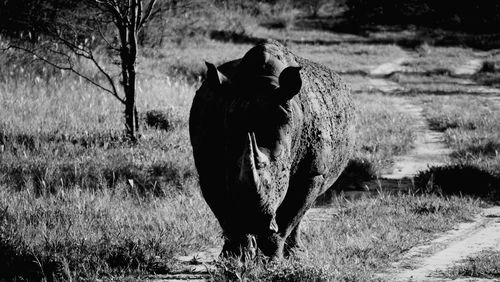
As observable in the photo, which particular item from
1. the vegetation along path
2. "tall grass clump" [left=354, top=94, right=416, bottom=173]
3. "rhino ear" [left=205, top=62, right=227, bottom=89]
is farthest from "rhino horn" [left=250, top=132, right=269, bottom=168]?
"tall grass clump" [left=354, top=94, right=416, bottom=173]

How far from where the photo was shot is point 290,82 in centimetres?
377

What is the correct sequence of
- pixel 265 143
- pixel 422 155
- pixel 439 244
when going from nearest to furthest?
pixel 265 143 < pixel 439 244 < pixel 422 155

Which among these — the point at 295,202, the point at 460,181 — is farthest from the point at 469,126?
the point at 295,202

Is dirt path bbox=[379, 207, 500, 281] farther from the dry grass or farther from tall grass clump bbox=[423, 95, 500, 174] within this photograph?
tall grass clump bbox=[423, 95, 500, 174]

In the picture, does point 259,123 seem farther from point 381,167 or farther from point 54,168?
point 381,167

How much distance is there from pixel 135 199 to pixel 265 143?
10.9 ft

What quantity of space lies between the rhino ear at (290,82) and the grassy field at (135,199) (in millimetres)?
1285

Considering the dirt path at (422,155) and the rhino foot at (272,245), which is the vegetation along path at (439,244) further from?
the rhino foot at (272,245)

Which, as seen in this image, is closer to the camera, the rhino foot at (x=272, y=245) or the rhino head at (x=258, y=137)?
the rhino head at (x=258, y=137)

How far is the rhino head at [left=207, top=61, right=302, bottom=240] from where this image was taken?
3.37m

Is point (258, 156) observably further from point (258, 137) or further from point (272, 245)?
point (272, 245)

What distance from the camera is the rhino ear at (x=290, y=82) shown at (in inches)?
148

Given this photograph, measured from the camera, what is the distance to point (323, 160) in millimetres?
4582

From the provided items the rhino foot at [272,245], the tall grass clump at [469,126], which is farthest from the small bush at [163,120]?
the rhino foot at [272,245]
